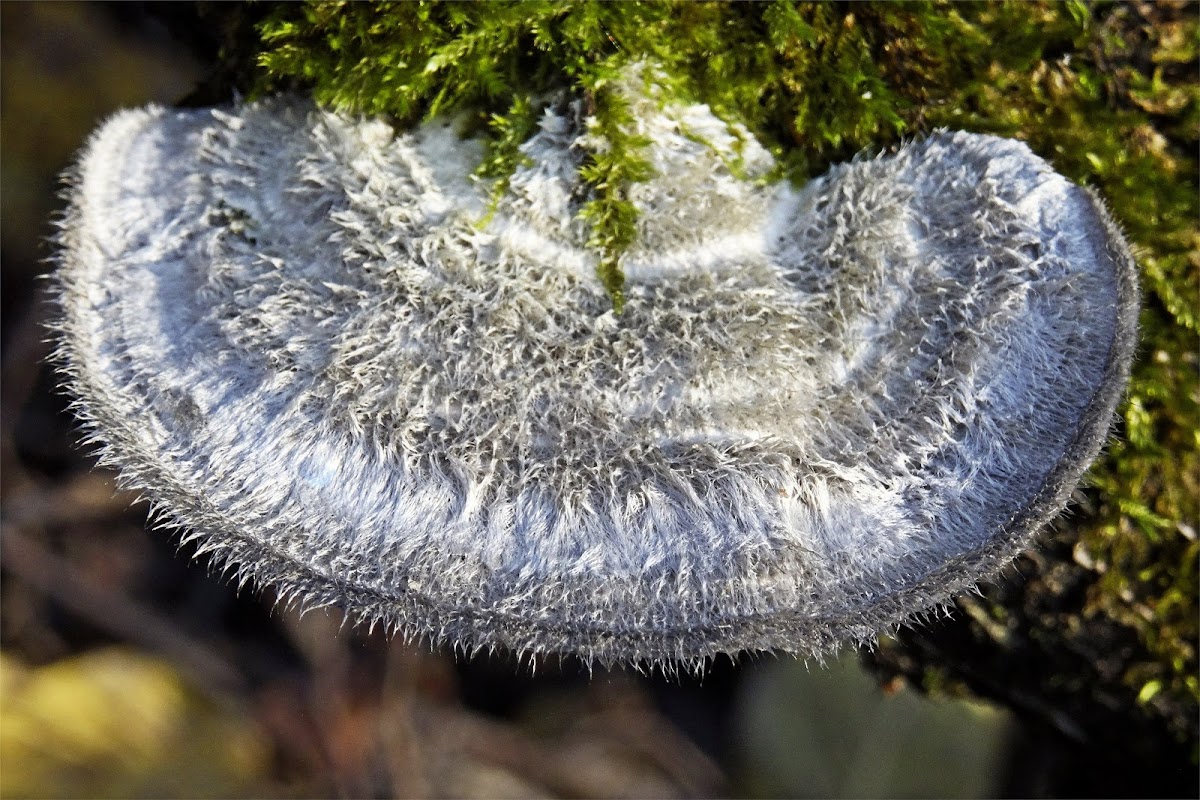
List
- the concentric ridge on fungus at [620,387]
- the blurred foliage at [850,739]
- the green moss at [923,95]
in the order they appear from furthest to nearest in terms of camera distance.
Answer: the blurred foliage at [850,739] → the green moss at [923,95] → the concentric ridge on fungus at [620,387]

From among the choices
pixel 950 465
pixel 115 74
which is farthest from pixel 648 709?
pixel 115 74

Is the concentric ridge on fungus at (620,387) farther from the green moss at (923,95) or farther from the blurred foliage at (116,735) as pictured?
the blurred foliage at (116,735)

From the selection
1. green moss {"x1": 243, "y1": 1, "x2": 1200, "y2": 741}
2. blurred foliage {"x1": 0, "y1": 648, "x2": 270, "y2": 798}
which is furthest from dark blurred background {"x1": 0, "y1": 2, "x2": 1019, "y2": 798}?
green moss {"x1": 243, "y1": 1, "x2": 1200, "y2": 741}

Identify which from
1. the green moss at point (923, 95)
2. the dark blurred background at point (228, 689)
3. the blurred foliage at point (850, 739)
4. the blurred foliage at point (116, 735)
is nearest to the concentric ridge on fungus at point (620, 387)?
the green moss at point (923, 95)

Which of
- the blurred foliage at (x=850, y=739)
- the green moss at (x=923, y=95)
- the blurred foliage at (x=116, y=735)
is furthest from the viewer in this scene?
the blurred foliage at (x=850, y=739)

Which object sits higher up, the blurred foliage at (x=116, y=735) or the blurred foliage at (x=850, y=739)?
the blurred foliage at (x=116, y=735)

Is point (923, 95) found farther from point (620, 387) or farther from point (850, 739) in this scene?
point (850, 739)
